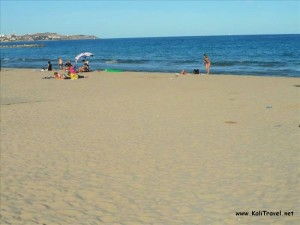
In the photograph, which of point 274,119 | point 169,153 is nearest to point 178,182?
point 169,153

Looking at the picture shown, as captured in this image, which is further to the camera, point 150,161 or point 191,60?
point 191,60

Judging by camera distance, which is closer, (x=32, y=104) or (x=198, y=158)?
(x=198, y=158)

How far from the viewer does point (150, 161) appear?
27.3ft

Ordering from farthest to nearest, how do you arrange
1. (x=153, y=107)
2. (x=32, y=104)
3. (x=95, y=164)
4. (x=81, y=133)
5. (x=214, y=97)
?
(x=214, y=97) < (x=32, y=104) < (x=153, y=107) < (x=81, y=133) < (x=95, y=164)

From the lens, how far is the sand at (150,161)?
5.98 meters

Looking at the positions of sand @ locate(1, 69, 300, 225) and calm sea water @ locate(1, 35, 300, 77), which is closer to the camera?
sand @ locate(1, 69, 300, 225)

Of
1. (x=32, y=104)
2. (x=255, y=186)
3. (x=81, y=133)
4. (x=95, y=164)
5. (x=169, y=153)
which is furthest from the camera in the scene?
(x=32, y=104)

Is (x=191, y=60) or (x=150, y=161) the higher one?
(x=191, y=60)

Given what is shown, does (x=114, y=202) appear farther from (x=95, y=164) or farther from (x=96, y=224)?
(x=95, y=164)

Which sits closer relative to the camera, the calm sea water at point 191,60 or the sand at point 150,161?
the sand at point 150,161

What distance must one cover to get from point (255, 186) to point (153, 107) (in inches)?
338

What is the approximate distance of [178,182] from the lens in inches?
279

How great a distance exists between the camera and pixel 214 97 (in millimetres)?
17453

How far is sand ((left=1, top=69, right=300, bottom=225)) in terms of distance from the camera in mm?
5984
